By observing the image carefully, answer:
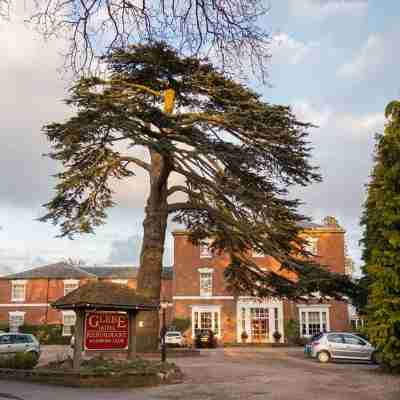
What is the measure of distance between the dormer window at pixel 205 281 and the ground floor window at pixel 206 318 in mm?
1178

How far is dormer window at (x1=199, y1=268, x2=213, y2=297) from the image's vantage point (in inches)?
1788

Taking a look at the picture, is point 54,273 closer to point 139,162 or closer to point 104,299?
point 139,162

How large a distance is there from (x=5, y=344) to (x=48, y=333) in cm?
2374

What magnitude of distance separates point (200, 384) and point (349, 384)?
4320 millimetres

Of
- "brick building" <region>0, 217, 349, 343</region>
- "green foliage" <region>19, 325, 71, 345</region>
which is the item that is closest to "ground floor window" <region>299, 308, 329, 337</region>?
"brick building" <region>0, 217, 349, 343</region>

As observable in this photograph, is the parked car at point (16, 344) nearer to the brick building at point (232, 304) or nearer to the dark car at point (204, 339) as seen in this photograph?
the dark car at point (204, 339)

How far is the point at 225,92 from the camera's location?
73.1 ft

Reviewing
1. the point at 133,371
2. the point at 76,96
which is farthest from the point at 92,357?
the point at 76,96

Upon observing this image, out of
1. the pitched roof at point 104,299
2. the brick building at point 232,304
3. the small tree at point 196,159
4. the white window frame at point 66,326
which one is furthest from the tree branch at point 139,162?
the white window frame at point 66,326

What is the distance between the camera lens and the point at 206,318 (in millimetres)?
44906

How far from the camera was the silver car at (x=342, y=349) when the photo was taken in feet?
82.7

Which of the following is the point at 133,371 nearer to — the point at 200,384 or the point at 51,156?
the point at 200,384

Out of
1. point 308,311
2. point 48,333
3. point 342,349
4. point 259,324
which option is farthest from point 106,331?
point 48,333

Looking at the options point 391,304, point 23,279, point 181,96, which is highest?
point 181,96
